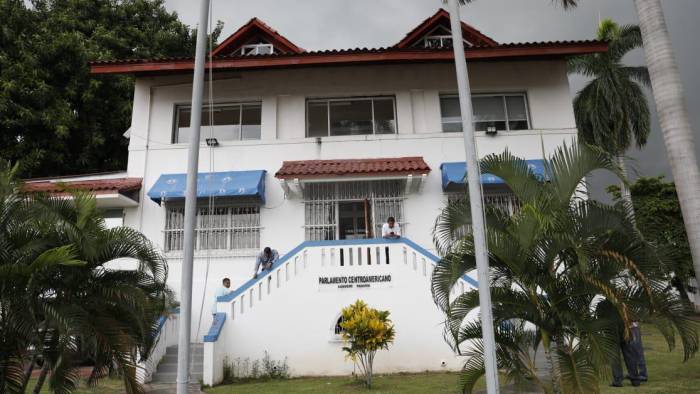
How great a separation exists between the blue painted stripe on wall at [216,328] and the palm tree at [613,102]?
19.6 metres

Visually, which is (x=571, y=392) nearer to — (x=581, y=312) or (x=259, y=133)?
(x=581, y=312)

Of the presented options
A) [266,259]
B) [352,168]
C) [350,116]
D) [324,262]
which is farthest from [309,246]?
[350,116]

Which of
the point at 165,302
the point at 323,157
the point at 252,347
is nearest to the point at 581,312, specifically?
the point at 165,302

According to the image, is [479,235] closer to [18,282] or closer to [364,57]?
[18,282]

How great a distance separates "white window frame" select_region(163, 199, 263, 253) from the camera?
46.9 feet

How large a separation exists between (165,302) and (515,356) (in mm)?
5078

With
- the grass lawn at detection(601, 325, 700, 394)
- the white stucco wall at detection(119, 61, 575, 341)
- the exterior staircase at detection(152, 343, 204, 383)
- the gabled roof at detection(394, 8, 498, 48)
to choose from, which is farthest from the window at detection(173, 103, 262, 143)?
the grass lawn at detection(601, 325, 700, 394)

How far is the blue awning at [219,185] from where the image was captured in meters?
13.6

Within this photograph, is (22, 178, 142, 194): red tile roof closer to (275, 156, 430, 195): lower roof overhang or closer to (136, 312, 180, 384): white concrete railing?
(136, 312, 180, 384): white concrete railing

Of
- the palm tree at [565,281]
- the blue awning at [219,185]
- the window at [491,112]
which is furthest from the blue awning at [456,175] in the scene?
the palm tree at [565,281]

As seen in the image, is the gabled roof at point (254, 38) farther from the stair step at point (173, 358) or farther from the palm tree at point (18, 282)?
the palm tree at point (18, 282)

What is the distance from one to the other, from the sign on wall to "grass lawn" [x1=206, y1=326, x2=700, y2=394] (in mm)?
1864

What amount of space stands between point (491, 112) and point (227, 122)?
7941 mm

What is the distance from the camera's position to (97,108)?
20.5 meters
